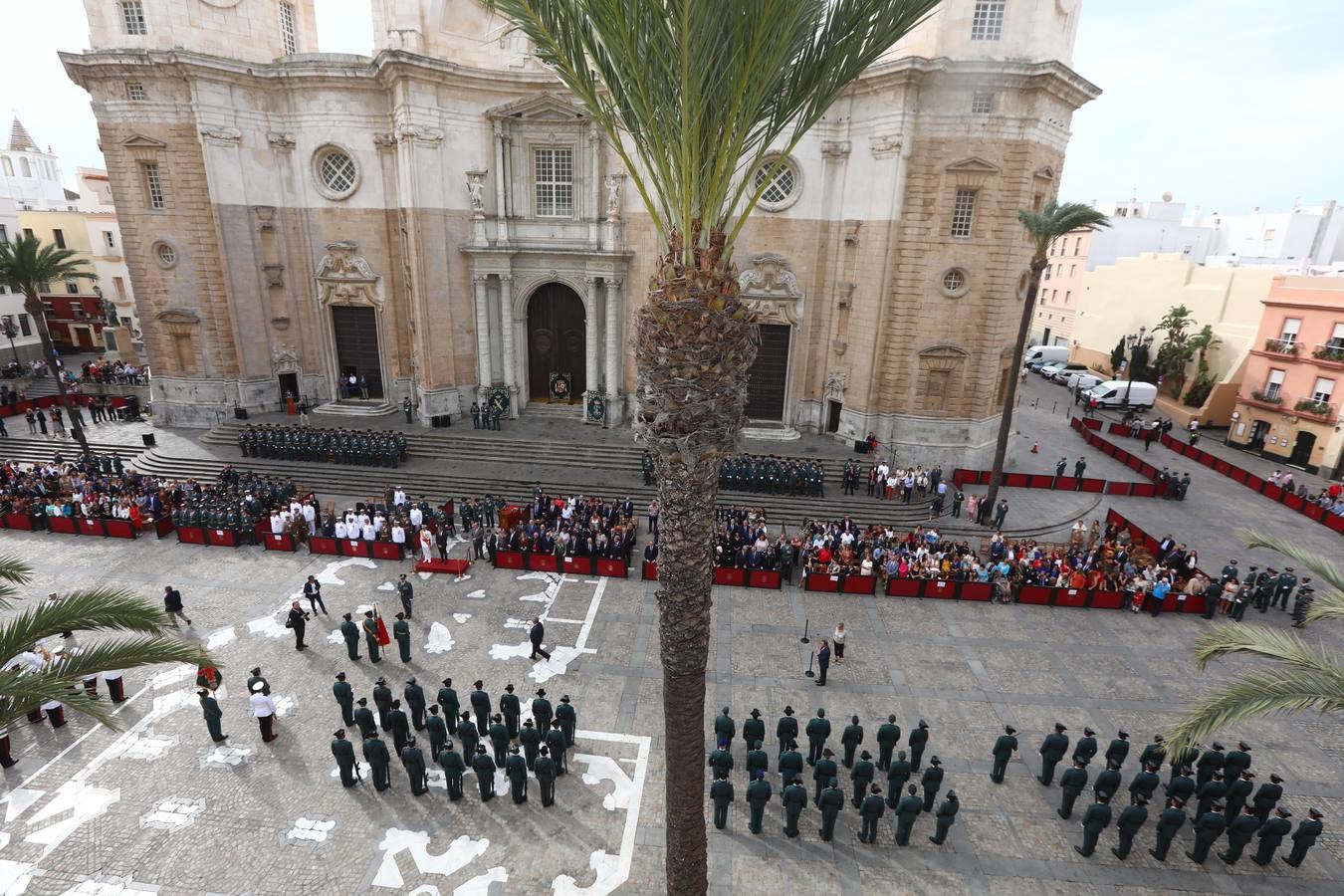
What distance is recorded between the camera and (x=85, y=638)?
16.8 metres

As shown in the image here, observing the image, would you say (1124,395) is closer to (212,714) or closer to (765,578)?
(765,578)

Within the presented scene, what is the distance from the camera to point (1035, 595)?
19906mm

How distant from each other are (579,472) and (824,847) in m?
17.9

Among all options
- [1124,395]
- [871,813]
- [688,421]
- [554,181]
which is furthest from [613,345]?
[1124,395]

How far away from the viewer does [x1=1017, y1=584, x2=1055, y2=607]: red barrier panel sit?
19812 millimetres

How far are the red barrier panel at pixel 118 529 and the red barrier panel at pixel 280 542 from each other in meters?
4.67

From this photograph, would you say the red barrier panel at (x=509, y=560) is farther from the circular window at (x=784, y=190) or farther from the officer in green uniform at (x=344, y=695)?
the circular window at (x=784, y=190)

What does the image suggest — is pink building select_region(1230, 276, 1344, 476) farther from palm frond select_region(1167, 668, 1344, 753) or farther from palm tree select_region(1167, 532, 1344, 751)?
palm frond select_region(1167, 668, 1344, 753)

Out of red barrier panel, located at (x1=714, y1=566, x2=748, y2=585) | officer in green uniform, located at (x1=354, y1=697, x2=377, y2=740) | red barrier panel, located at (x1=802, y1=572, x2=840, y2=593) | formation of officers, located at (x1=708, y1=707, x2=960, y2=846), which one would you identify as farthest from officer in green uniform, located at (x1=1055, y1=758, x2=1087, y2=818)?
officer in green uniform, located at (x1=354, y1=697, x2=377, y2=740)

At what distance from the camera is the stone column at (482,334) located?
30.4 meters

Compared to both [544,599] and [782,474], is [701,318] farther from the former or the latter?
[782,474]

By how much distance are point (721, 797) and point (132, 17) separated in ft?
120

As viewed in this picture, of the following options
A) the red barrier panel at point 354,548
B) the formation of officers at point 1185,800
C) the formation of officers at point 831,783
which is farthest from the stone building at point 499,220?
the formation of officers at point 831,783

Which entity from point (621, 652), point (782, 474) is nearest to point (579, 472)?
point (782, 474)
